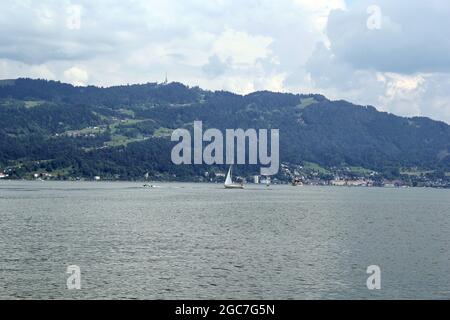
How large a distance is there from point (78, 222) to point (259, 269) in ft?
194

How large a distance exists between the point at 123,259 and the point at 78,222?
1881 inches

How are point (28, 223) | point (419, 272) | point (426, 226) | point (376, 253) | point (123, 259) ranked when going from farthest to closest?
point (426, 226) → point (28, 223) → point (376, 253) → point (123, 259) → point (419, 272)

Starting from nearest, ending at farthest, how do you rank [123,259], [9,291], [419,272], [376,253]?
[9,291], [419,272], [123,259], [376,253]

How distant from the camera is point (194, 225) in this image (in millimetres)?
114625

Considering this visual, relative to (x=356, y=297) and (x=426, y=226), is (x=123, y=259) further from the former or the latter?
(x=426, y=226)

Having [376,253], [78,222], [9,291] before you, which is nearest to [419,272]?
[376,253]

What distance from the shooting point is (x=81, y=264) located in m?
67.7

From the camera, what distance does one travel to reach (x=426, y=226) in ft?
402

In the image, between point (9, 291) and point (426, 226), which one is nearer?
A: point (9, 291)
